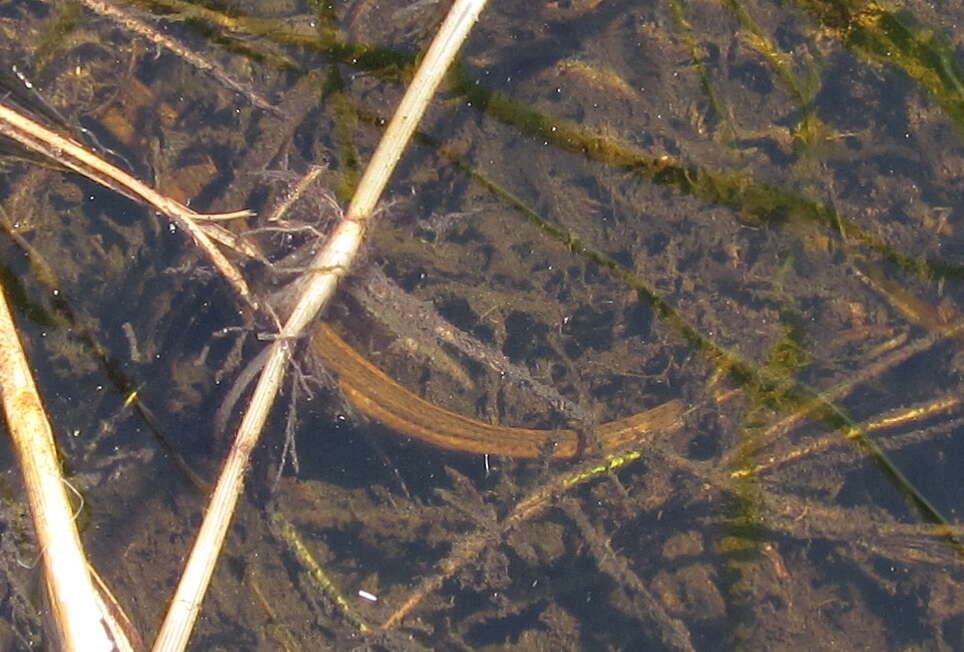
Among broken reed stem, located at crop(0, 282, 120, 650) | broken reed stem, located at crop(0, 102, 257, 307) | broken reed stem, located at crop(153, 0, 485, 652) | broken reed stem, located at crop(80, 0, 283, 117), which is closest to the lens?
broken reed stem, located at crop(0, 282, 120, 650)

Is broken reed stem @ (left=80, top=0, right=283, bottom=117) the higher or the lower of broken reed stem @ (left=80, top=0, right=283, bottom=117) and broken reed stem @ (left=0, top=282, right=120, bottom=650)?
the higher

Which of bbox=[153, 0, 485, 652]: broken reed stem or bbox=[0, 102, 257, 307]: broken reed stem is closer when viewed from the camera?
bbox=[153, 0, 485, 652]: broken reed stem

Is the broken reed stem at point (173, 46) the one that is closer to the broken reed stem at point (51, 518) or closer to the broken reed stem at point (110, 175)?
the broken reed stem at point (110, 175)

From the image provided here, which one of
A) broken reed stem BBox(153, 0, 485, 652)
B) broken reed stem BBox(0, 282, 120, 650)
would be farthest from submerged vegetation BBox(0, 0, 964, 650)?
broken reed stem BBox(0, 282, 120, 650)

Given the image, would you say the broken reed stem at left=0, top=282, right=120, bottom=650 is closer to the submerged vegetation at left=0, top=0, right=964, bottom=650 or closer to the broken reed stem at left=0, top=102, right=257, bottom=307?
the broken reed stem at left=0, top=102, right=257, bottom=307

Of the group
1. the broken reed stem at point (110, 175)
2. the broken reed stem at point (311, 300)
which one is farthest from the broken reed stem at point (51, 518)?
the broken reed stem at point (110, 175)

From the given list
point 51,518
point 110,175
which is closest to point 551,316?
point 110,175

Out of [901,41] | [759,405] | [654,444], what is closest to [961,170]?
[901,41]
